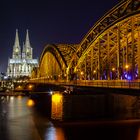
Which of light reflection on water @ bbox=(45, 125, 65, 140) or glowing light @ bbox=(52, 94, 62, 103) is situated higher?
glowing light @ bbox=(52, 94, 62, 103)

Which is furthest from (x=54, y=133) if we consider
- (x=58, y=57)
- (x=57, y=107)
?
(x=58, y=57)

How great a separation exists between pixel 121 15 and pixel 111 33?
31.8ft

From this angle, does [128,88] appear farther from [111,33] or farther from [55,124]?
[111,33]

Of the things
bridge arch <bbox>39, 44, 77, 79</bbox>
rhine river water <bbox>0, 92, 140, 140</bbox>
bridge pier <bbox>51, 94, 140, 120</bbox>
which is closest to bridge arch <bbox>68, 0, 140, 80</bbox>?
bridge pier <bbox>51, 94, 140, 120</bbox>

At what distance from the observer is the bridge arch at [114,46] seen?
2190 inches

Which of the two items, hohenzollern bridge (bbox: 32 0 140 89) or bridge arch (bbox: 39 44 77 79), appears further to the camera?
bridge arch (bbox: 39 44 77 79)

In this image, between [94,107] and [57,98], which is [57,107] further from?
[94,107]

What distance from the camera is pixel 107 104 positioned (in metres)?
64.8

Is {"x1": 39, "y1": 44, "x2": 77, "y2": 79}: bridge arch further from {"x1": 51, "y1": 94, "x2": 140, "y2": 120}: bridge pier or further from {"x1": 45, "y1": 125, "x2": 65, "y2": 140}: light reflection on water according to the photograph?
{"x1": 45, "y1": 125, "x2": 65, "y2": 140}: light reflection on water

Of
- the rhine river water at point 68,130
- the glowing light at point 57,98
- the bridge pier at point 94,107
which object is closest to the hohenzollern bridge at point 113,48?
the bridge pier at point 94,107

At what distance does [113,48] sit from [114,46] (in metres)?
0.49

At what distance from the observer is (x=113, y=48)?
69.6 meters

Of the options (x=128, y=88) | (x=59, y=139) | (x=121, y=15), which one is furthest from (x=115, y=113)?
(x=128, y=88)

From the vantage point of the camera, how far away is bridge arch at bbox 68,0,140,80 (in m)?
55.6
